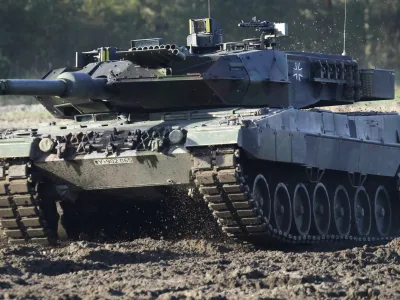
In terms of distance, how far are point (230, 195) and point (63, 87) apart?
2659mm

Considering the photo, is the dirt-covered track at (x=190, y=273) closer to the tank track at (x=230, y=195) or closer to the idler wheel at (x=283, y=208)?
the tank track at (x=230, y=195)

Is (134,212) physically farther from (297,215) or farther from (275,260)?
(275,260)

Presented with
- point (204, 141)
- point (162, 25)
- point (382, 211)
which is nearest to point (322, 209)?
point (382, 211)

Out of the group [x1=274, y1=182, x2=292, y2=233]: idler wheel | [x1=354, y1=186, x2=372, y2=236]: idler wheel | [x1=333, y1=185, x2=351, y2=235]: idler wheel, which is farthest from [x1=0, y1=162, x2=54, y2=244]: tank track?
[x1=354, y1=186, x2=372, y2=236]: idler wheel

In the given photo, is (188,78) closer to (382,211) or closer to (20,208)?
(20,208)

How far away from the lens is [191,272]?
1287 cm

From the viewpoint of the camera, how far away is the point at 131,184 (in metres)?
16.1

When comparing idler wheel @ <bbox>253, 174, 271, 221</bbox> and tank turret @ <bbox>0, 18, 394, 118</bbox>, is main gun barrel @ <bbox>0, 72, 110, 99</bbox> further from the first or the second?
idler wheel @ <bbox>253, 174, 271, 221</bbox>

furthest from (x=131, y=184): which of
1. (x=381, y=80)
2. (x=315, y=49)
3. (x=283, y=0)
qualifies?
(x=283, y=0)

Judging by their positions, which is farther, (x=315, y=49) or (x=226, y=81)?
(x=315, y=49)

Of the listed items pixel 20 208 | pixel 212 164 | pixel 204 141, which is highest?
pixel 204 141

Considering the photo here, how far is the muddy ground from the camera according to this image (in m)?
11.2

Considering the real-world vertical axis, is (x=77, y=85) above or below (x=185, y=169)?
above

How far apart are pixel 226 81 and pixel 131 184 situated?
2.13 m
